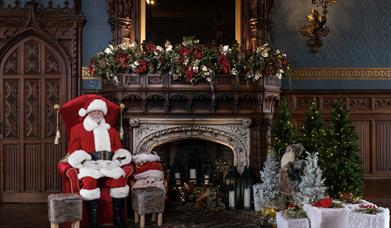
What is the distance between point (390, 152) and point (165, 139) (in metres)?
3.69

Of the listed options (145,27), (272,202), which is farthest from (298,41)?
(272,202)

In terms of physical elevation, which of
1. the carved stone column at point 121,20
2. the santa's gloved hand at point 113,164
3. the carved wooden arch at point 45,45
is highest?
the carved stone column at point 121,20

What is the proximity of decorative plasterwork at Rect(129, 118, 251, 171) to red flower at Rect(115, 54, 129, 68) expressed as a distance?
79cm

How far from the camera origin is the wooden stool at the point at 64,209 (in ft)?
16.7

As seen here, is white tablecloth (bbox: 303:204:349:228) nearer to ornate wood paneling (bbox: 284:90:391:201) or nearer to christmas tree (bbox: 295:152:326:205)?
christmas tree (bbox: 295:152:326:205)

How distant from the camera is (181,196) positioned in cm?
709

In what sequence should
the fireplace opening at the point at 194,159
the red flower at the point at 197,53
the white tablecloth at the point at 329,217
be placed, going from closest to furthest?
the white tablecloth at the point at 329,217, the red flower at the point at 197,53, the fireplace opening at the point at 194,159

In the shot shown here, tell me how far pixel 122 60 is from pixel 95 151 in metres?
1.39

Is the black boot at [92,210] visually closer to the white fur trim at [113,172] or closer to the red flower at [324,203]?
the white fur trim at [113,172]

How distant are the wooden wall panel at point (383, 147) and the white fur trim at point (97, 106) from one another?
14.8ft

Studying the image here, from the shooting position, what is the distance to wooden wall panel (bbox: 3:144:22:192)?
7.79 m

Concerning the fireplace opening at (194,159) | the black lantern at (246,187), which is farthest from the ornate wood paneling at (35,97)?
the black lantern at (246,187)

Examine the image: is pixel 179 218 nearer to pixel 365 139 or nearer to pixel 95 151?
pixel 95 151

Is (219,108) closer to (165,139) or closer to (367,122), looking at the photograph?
(165,139)
